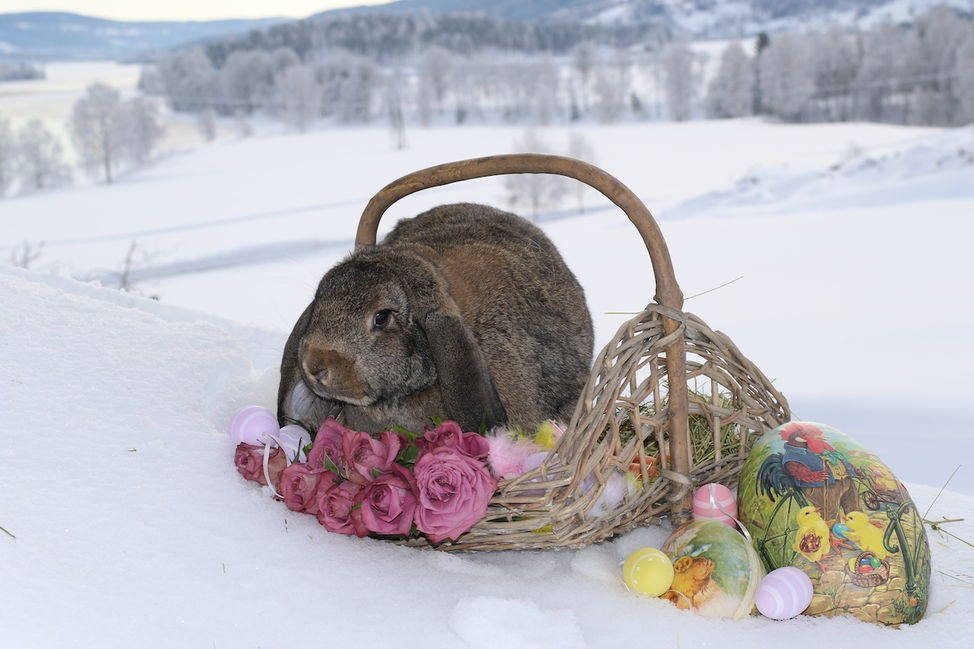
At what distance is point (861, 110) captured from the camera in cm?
1155

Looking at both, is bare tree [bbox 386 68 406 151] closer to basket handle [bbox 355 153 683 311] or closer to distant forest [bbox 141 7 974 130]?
distant forest [bbox 141 7 974 130]

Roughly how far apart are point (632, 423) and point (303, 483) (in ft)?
2.49

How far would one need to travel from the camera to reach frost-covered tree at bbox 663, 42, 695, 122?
438 inches

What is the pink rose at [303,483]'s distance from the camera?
6.45ft

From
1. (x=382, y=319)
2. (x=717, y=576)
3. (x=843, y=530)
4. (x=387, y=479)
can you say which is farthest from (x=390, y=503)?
(x=843, y=530)

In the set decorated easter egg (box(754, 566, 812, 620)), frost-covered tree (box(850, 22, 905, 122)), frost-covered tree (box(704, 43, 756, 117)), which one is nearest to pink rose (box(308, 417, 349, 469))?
decorated easter egg (box(754, 566, 812, 620))

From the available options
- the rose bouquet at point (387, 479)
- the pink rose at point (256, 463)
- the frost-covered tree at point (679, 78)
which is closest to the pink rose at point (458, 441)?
the rose bouquet at point (387, 479)

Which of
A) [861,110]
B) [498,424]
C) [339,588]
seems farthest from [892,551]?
[861,110]

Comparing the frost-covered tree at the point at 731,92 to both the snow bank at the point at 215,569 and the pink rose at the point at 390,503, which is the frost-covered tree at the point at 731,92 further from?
the pink rose at the point at 390,503

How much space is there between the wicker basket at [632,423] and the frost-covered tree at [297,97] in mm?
9078

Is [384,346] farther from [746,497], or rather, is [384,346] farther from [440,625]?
[746,497]

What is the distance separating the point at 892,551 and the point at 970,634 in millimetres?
242

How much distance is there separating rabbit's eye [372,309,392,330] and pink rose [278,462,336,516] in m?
0.35

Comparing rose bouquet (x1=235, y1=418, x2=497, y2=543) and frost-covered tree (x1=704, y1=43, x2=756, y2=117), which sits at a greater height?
frost-covered tree (x1=704, y1=43, x2=756, y2=117)
